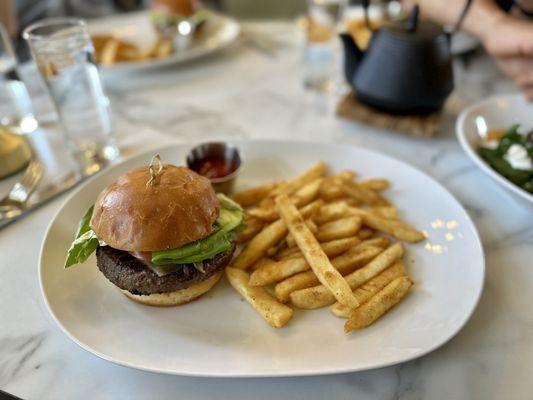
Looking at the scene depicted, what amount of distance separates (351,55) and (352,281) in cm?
145

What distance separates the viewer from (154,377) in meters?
1.27

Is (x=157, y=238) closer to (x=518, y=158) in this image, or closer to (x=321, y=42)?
(x=518, y=158)

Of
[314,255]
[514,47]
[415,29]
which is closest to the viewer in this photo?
[314,255]

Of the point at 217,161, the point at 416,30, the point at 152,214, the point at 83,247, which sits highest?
the point at 416,30

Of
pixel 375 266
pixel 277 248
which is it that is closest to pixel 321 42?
pixel 277 248

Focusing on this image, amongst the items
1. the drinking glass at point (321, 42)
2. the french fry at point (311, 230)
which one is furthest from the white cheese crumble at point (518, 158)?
the drinking glass at point (321, 42)

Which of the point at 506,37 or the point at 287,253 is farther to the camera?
the point at 506,37

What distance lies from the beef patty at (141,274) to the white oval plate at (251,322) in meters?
0.11

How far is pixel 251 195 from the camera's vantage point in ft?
6.24

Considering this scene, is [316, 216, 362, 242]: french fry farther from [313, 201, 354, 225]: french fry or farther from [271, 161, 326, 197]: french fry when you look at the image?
[271, 161, 326, 197]: french fry

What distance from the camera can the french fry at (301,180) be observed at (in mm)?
1890

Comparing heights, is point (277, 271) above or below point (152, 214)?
below

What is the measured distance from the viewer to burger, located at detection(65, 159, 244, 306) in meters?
1.37

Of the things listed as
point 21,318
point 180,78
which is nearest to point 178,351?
point 21,318
